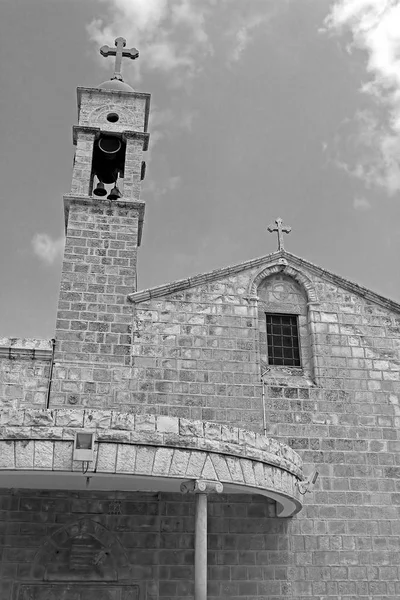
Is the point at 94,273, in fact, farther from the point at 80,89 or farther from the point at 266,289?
the point at 80,89

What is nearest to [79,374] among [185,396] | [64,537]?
[185,396]

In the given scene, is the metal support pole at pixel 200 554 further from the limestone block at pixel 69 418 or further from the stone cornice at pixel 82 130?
the stone cornice at pixel 82 130

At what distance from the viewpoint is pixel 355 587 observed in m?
9.89

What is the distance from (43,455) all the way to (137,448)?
1055 mm

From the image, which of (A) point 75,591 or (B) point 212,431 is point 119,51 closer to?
(B) point 212,431

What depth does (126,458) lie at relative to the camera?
7.32 metres

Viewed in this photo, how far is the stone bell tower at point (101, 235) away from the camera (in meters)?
10.7

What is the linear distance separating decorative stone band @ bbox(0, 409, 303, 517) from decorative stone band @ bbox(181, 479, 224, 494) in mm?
55

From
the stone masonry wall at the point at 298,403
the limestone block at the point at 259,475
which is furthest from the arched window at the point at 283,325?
the limestone block at the point at 259,475

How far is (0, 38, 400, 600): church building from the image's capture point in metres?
8.51

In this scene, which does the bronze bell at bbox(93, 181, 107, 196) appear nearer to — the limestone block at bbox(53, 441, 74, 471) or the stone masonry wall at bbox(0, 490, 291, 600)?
the stone masonry wall at bbox(0, 490, 291, 600)

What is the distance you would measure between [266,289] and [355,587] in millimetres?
5241

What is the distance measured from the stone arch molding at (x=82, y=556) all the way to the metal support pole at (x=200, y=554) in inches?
89.0

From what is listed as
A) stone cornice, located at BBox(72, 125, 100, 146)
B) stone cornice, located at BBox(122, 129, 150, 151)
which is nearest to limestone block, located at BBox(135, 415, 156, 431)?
stone cornice, located at BBox(122, 129, 150, 151)
